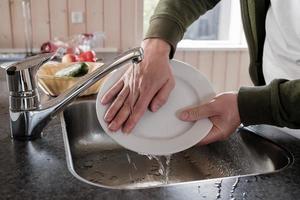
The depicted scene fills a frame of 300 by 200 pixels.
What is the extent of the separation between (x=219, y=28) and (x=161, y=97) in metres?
2.08

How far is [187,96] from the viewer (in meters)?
0.84

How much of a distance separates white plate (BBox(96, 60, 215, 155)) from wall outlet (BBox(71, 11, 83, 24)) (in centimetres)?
163

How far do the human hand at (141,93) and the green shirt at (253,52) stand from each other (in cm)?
10

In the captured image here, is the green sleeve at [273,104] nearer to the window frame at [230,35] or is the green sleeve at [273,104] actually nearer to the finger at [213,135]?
the finger at [213,135]

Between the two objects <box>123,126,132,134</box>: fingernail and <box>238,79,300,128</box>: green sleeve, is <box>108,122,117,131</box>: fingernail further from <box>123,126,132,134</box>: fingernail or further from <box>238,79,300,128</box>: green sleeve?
<box>238,79,300,128</box>: green sleeve

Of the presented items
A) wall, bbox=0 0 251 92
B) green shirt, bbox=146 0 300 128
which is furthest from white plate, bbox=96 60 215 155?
wall, bbox=0 0 251 92

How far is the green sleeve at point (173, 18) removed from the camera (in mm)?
937

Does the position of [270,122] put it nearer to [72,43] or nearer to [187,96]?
[187,96]

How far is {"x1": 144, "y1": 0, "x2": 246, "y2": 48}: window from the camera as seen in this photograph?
107 inches

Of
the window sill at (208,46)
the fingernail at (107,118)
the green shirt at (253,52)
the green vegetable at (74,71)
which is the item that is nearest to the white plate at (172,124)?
the fingernail at (107,118)

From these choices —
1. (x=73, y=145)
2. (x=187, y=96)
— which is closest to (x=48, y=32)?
(x=73, y=145)

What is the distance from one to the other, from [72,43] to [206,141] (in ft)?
5.10

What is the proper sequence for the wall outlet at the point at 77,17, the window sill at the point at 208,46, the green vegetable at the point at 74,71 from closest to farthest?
the green vegetable at the point at 74,71 < the wall outlet at the point at 77,17 < the window sill at the point at 208,46

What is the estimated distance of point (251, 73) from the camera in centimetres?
103
